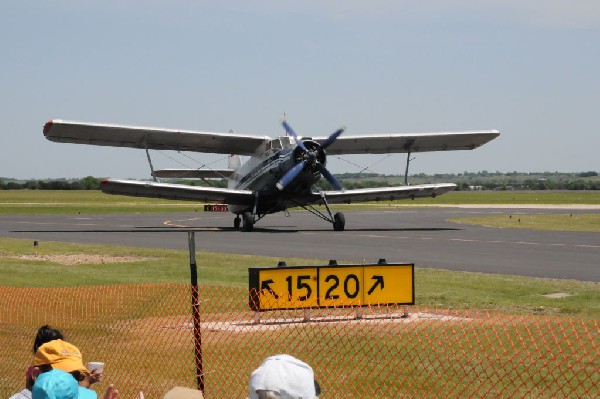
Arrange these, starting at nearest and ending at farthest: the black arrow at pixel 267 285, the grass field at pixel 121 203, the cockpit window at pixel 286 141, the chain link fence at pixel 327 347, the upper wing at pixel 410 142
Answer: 1. the chain link fence at pixel 327 347
2. the black arrow at pixel 267 285
3. the cockpit window at pixel 286 141
4. the upper wing at pixel 410 142
5. the grass field at pixel 121 203

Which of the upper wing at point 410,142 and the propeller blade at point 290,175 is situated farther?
the upper wing at point 410,142

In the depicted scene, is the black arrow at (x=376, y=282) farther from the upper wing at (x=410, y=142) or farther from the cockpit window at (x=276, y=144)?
the upper wing at (x=410, y=142)

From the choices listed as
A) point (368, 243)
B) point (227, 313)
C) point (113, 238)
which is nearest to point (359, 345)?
point (227, 313)

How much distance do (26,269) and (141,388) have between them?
43.9 ft

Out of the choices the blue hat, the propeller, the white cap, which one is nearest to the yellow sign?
the blue hat

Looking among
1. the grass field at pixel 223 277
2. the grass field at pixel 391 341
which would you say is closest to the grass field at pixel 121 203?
the grass field at pixel 223 277

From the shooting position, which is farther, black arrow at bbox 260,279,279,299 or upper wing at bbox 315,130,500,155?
upper wing at bbox 315,130,500,155

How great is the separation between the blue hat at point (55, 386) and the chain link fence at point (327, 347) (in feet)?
10.5

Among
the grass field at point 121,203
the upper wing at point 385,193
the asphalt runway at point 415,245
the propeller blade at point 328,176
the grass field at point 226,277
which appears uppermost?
the propeller blade at point 328,176

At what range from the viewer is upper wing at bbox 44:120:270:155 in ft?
116

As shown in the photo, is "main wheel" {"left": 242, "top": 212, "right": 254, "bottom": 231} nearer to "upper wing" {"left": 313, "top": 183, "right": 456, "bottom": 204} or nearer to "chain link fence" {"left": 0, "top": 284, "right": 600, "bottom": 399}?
"upper wing" {"left": 313, "top": 183, "right": 456, "bottom": 204}

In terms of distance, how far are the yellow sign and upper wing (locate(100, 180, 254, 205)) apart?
23.2 metres

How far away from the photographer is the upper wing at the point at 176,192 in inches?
1366

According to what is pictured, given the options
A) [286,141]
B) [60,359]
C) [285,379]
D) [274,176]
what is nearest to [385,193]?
[286,141]
